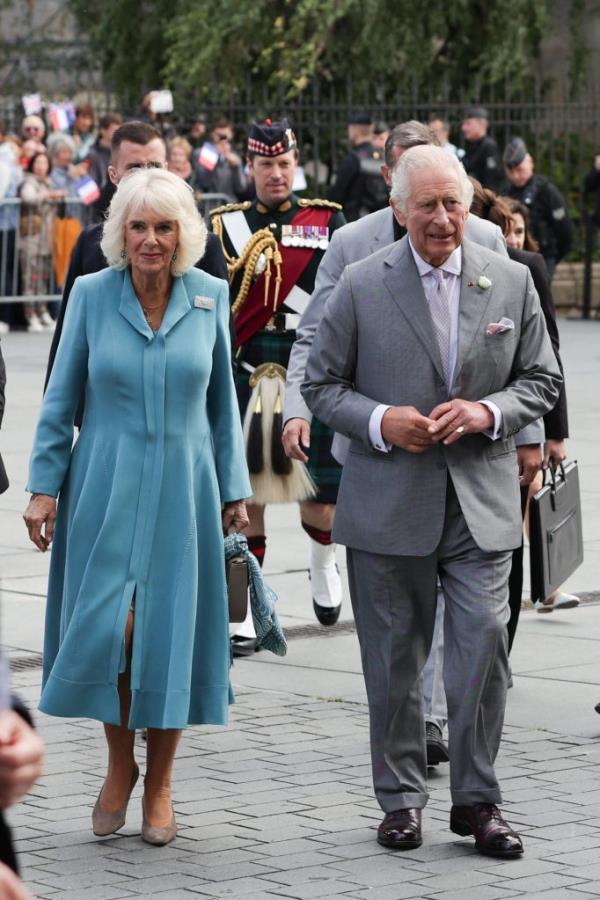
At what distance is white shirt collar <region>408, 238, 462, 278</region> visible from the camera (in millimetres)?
5363

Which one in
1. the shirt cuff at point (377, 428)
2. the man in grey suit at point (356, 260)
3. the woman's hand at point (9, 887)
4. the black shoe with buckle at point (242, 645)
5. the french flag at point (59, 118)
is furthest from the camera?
the french flag at point (59, 118)

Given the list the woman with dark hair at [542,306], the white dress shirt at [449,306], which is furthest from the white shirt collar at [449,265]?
the woman with dark hair at [542,306]

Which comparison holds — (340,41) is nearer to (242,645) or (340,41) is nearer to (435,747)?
(242,645)

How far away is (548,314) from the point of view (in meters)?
6.84

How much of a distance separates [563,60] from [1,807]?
2783cm

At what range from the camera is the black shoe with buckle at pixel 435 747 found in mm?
6070

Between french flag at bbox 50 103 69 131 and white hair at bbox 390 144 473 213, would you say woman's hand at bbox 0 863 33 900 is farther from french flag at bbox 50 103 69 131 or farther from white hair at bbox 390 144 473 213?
french flag at bbox 50 103 69 131

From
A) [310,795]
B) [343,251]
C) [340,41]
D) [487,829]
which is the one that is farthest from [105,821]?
[340,41]

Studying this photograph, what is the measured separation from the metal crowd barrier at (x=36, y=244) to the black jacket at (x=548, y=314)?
44.8 ft

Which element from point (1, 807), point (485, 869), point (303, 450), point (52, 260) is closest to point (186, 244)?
point (303, 450)

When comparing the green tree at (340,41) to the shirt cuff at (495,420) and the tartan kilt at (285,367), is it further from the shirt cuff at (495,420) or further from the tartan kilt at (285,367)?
the shirt cuff at (495,420)

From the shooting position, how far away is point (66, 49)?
3312cm

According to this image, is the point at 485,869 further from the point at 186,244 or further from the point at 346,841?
the point at 186,244

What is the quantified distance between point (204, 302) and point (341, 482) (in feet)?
2.05
